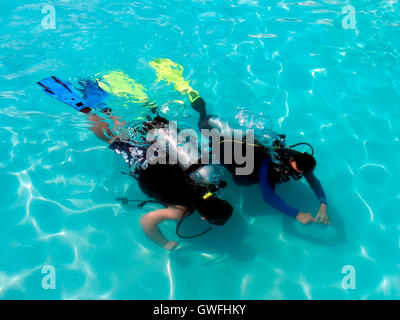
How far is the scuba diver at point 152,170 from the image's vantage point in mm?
3107

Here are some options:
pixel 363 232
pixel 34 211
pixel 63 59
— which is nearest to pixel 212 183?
pixel 363 232

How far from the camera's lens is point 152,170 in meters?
3.43

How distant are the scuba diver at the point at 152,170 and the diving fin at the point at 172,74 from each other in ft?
2.25

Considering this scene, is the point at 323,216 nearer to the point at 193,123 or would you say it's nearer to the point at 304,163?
the point at 304,163

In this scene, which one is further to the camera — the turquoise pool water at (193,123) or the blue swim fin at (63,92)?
the blue swim fin at (63,92)

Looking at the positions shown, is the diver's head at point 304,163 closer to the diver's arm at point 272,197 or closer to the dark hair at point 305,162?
the dark hair at point 305,162

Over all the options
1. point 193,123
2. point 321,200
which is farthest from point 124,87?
point 321,200

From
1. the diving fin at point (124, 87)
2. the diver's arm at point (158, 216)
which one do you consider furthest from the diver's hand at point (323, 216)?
the diving fin at point (124, 87)

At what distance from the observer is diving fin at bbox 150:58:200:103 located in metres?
5.49

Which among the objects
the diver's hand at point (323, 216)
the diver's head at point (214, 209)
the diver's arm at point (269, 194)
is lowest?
the diver's head at point (214, 209)

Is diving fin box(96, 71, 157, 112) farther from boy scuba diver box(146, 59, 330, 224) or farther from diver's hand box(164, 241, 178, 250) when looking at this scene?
diver's hand box(164, 241, 178, 250)

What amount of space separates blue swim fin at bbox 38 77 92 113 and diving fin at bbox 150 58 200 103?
1932mm

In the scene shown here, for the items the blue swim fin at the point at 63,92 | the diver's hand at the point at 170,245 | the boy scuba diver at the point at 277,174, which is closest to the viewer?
the boy scuba diver at the point at 277,174

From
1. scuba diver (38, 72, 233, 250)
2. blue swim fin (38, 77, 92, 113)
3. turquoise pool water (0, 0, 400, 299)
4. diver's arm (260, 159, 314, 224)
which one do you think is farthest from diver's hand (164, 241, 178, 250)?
blue swim fin (38, 77, 92, 113)
